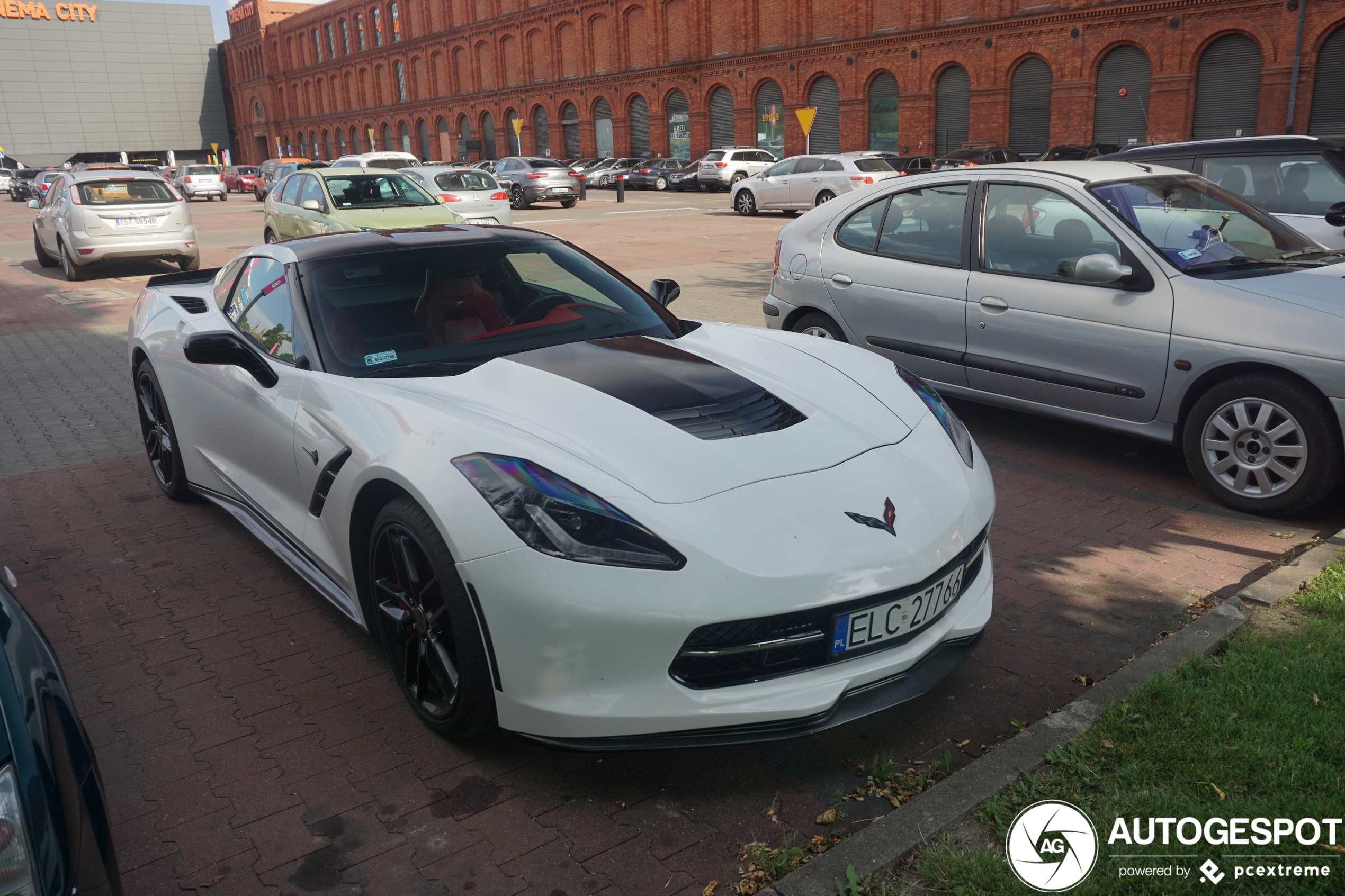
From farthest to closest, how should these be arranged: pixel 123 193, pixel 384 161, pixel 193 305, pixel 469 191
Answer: pixel 384 161, pixel 469 191, pixel 123 193, pixel 193 305

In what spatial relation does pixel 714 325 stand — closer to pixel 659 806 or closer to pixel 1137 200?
pixel 659 806

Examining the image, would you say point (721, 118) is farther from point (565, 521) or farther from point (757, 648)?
point (757, 648)

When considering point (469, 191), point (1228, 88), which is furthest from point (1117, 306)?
point (1228, 88)

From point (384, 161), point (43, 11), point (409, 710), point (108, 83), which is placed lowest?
point (409, 710)

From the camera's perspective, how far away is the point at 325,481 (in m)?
3.47

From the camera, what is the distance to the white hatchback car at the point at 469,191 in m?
19.9

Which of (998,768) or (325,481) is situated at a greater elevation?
(325,481)

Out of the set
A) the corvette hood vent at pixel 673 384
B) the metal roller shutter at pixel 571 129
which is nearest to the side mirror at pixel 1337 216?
the corvette hood vent at pixel 673 384

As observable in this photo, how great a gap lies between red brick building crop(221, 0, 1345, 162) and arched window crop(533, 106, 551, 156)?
108 millimetres

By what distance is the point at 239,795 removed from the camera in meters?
2.98

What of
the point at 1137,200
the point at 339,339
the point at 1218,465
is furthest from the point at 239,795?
the point at 1137,200

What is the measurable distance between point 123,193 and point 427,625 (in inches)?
614

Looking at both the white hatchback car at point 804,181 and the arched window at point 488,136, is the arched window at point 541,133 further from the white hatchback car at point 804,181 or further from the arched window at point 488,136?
the white hatchback car at point 804,181

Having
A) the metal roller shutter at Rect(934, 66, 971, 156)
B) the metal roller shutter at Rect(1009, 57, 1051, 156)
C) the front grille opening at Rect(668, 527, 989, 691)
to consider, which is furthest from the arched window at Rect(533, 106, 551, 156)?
the front grille opening at Rect(668, 527, 989, 691)
